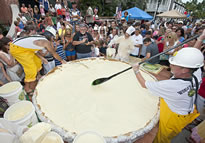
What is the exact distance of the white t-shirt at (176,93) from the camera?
1.05m

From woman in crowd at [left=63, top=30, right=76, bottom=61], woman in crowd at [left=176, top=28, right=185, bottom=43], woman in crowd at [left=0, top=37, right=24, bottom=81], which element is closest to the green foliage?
woman in crowd at [left=176, top=28, right=185, bottom=43]

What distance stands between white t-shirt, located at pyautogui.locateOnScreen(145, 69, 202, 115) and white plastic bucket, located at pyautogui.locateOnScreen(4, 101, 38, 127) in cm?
136

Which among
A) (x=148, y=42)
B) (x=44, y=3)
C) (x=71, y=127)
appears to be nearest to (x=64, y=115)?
(x=71, y=127)

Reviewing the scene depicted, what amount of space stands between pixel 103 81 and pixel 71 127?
2.69ft

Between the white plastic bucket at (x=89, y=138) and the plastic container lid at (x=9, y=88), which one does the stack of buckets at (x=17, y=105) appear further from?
the white plastic bucket at (x=89, y=138)

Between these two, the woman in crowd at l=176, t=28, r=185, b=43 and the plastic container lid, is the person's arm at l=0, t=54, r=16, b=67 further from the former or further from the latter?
the woman in crowd at l=176, t=28, r=185, b=43

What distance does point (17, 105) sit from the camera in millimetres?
1281

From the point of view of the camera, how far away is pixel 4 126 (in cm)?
92

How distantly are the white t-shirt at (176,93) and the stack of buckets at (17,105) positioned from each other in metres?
1.36

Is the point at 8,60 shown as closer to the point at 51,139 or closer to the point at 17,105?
the point at 17,105

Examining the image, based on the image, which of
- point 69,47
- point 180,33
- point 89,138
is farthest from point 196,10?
point 89,138

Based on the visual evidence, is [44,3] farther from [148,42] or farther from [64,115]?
[64,115]

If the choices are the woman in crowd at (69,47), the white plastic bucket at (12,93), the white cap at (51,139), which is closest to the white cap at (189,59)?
the white cap at (51,139)

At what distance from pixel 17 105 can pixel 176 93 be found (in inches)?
69.4
